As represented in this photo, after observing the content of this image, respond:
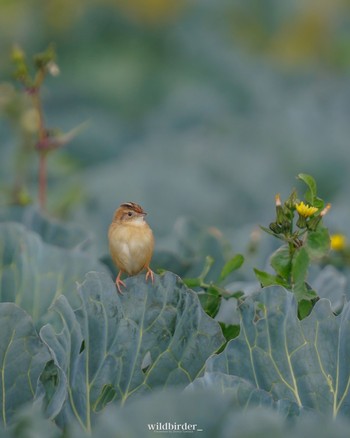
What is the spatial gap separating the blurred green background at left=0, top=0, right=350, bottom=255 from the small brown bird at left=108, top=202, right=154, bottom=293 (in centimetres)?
124

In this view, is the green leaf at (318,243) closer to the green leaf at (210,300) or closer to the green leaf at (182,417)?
the green leaf at (210,300)

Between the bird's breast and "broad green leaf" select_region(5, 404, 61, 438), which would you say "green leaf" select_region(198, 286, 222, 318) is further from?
"broad green leaf" select_region(5, 404, 61, 438)

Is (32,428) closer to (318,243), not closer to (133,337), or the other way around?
(133,337)

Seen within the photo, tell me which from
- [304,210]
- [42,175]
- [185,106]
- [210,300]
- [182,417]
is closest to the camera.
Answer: [182,417]

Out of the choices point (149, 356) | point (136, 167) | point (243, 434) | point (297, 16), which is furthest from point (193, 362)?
point (297, 16)

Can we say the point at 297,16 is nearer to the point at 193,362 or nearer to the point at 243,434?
the point at 193,362

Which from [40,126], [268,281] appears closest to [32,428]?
[268,281]

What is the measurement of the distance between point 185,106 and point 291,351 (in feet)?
13.6

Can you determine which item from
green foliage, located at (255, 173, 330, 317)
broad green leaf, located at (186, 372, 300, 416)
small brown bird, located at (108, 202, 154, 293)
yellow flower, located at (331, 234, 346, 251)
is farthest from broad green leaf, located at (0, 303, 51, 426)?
yellow flower, located at (331, 234, 346, 251)

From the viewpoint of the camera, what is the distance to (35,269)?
2123 mm

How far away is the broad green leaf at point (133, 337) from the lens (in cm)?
168

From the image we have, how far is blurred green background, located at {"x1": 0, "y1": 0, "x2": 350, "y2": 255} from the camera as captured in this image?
4.13 metres

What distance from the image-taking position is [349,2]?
7.59 metres

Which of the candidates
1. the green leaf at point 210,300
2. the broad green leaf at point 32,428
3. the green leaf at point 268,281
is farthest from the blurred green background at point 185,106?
the broad green leaf at point 32,428
